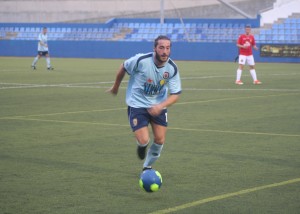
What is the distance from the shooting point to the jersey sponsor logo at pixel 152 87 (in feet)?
32.0

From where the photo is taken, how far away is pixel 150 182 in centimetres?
916

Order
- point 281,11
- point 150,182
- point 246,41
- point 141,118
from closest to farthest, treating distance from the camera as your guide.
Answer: point 150,182 < point 141,118 < point 246,41 < point 281,11

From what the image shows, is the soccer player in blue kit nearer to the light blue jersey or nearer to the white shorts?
the light blue jersey

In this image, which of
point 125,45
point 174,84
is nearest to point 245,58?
point 174,84

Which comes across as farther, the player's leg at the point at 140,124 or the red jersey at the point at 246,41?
the red jersey at the point at 246,41

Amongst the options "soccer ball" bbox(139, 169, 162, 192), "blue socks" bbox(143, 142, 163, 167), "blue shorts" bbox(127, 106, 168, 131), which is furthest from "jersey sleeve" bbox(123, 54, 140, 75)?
"soccer ball" bbox(139, 169, 162, 192)

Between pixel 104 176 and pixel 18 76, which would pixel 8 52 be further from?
pixel 104 176

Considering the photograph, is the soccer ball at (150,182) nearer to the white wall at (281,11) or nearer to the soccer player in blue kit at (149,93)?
the soccer player in blue kit at (149,93)

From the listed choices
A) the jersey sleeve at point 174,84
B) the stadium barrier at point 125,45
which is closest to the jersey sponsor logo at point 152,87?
the jersey sleeve at point 174,84

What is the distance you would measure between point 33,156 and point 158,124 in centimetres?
282

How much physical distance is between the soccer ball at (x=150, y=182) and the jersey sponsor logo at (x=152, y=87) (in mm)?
1082

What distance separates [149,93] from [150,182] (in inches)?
48.4

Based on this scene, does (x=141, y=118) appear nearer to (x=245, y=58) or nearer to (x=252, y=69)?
(x=252, y=69)

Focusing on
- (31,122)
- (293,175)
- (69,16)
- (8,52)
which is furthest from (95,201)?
(69,16)
